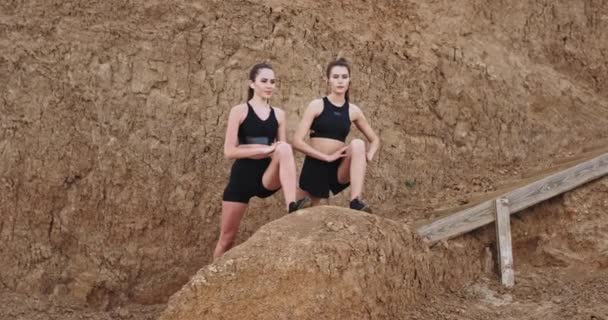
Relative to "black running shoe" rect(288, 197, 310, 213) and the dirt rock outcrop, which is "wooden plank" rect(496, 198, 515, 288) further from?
"black running shoe" rect(288, 197, 310, 213)

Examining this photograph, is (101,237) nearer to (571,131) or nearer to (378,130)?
(378,130)

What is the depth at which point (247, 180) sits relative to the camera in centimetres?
660

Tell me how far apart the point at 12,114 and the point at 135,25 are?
156 cm

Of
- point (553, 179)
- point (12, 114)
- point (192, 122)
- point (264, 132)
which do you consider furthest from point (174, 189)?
point (553, 179)

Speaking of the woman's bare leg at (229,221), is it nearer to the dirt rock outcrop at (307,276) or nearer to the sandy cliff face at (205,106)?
the dirt rock outcrop at (307,276)

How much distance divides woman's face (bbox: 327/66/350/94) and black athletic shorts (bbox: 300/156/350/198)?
53 centimetres

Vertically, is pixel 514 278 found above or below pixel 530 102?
Result: below

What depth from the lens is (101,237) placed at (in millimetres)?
8602

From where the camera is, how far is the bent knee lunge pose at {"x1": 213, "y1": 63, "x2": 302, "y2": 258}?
6.47 meters

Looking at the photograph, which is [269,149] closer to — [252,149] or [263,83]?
[252,149]

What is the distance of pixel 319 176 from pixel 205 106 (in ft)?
9.20

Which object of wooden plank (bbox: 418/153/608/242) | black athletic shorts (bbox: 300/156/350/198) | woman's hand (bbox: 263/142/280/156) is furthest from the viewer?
wooden plank (bbox: 418/153/608/242)

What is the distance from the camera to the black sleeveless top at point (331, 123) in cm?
669

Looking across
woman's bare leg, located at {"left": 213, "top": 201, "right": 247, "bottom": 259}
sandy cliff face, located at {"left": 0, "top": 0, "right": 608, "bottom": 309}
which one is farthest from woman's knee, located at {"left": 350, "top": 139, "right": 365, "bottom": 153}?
sandy cliff face, located at {"left": 0, "top": 0, "right": 608, "bottom": 309}
